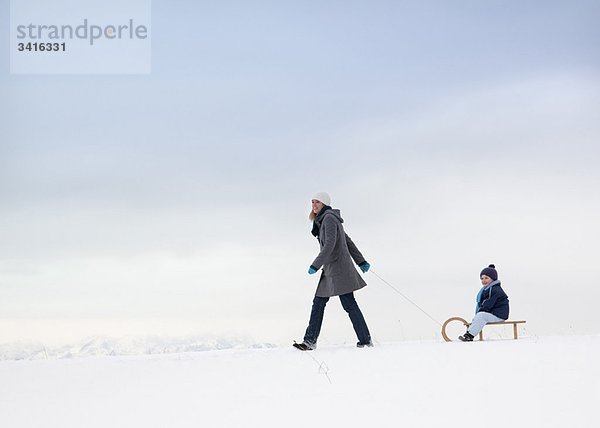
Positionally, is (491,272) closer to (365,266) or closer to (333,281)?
(365,266)

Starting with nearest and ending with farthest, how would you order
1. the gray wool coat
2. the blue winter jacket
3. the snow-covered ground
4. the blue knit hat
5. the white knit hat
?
the snow-covered ground
the gray wool coat
the white knit hat
the blue winter jacket
the blue knit hat

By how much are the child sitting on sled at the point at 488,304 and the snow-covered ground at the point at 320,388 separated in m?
1.05

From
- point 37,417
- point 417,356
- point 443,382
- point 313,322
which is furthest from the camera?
point 313,322

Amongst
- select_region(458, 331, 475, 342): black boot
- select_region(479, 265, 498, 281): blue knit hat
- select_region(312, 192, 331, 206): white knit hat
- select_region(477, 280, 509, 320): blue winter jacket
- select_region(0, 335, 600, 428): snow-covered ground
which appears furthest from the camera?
select_region(479, 265, 498, 281): blue knit hat

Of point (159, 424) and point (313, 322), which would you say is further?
point (313, 322)

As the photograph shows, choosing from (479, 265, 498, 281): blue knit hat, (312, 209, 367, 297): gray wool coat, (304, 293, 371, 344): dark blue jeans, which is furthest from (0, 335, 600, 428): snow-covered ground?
(479, 265, 498, 281): blue knit hat

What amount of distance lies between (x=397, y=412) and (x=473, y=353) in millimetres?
2653

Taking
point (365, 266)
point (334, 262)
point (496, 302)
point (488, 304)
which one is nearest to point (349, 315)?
point (334, 262)

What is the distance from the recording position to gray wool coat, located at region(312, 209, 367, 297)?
1004cm

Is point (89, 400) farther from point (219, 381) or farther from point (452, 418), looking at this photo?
point (452, 418)

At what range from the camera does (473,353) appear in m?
9.07

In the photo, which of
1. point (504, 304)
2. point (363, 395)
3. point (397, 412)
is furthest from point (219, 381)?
point (504, 304)

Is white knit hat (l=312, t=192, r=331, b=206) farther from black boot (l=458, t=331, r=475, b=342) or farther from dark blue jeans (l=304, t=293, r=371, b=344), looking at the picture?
black boot (l=458, t=331, r=475, b=342)

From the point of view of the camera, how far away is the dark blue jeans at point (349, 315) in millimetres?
10086
